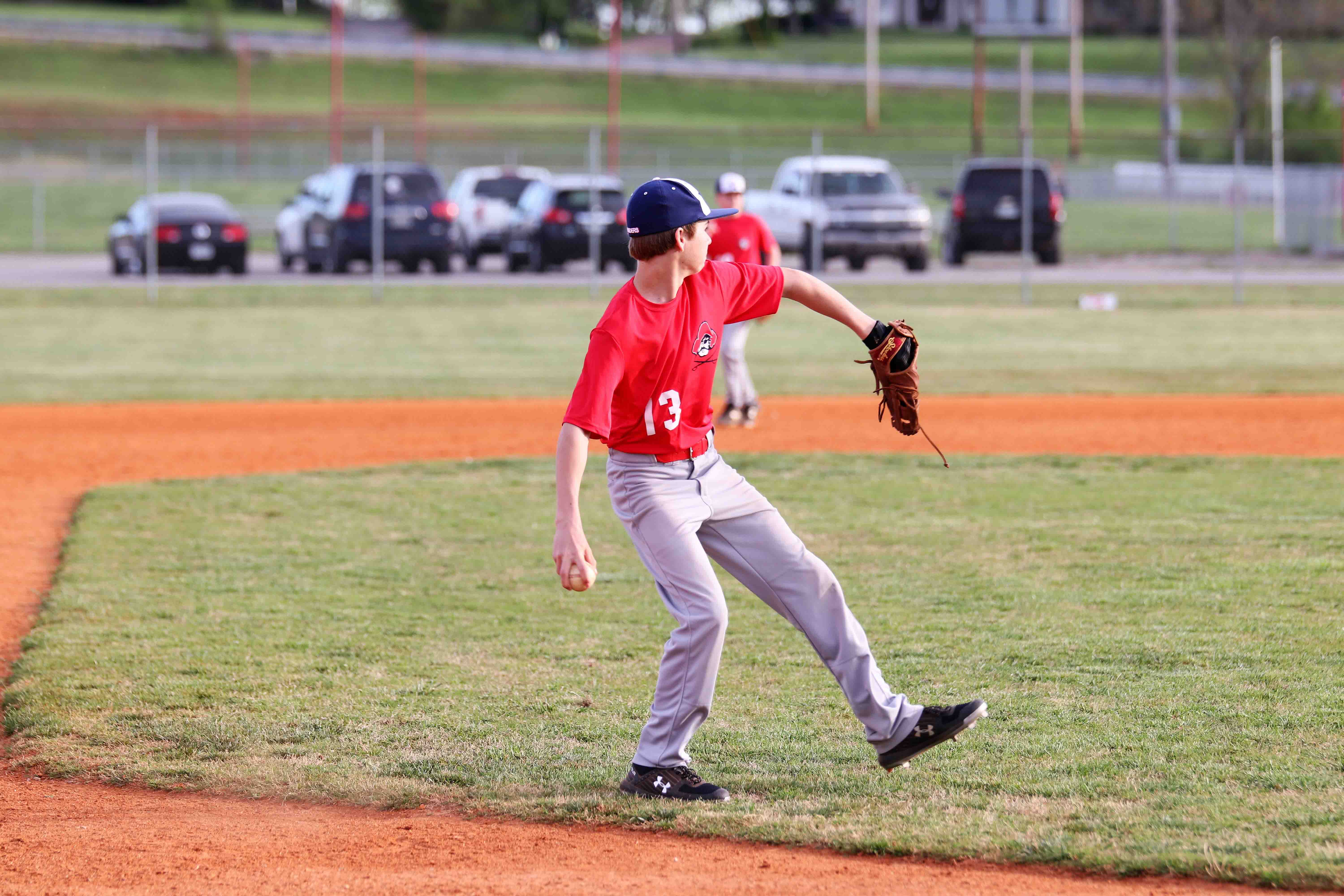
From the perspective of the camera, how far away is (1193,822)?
4.66 metres

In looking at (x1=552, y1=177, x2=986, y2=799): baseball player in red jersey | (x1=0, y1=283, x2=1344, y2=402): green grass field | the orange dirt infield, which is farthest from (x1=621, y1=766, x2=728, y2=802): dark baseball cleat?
(x1=0, y1=283, x2=1344, y2=402): green grass field

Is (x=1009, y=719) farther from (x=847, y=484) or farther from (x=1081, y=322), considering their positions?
(x=1081, y=322)

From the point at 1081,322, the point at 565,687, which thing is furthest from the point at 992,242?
the point at 565,687

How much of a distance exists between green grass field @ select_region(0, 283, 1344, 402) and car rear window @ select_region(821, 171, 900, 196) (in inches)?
109

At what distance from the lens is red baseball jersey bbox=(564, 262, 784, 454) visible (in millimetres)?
4578

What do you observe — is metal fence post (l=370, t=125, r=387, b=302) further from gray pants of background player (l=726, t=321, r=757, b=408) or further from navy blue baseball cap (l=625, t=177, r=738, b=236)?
navy blue baseball cap (l=625, t=177, r=738, b=236)

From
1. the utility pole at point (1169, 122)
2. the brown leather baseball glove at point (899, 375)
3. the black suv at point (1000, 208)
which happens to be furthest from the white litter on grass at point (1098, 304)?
the brown leather baseball glove at point (899, 375)

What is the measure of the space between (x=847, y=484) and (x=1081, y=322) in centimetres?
1212

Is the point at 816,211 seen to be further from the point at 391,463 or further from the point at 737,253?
the point at 391,463

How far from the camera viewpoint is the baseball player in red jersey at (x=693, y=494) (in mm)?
4695

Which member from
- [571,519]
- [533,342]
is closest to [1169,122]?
[533,342]

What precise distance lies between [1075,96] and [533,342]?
33.6m

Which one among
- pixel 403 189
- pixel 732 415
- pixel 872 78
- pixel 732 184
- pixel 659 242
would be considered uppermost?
pixel 872 78

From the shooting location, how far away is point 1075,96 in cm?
4866
